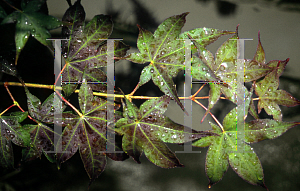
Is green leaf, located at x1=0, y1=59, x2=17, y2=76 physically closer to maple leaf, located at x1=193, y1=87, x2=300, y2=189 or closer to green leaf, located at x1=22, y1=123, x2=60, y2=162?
green leaf, located at x1=22, y1=123, x2=60, y2=162

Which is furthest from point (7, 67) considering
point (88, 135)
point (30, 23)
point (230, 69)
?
point (230, 69)

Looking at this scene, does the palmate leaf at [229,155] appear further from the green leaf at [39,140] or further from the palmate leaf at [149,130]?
the green leaf at [39,140]

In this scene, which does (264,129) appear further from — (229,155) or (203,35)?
(203,35)

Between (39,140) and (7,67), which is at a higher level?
(7,67)

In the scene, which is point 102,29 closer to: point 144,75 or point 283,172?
point 144,75

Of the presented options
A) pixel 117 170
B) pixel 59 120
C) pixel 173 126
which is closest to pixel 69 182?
pixel 117 170
